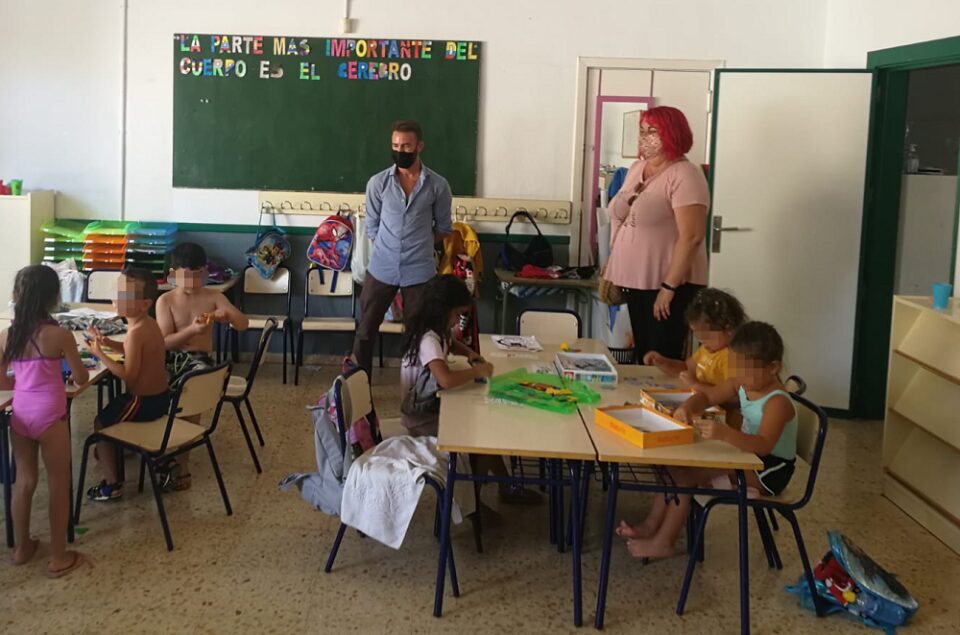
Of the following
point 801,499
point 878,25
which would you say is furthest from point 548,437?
point 878,25

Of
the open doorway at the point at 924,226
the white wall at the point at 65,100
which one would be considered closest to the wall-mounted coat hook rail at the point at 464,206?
the white wall at the point at 65,100

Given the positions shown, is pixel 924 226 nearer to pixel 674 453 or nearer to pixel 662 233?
pixel 662 233

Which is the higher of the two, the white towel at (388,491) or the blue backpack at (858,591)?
the white towel at (388,491)

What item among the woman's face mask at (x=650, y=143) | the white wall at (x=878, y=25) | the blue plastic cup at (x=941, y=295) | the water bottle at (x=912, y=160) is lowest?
the blue plastic cup at (x=941, y=295)

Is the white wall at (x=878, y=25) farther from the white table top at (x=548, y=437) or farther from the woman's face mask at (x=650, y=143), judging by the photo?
the white table top at (x=548, y=437)

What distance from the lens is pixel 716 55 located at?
610 cm

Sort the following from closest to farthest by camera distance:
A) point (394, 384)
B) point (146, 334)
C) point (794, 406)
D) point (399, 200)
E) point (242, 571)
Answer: point (794, 406) → point (242, 571) → point (146, 334) → point (399, 200) → point (394, 384)

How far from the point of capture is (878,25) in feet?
17.4

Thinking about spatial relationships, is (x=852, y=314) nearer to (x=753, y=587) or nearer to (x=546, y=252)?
(x=546, y=252)

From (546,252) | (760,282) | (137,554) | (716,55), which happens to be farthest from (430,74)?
(137,554)

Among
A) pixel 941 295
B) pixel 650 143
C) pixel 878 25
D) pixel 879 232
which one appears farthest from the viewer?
pixel 879 232

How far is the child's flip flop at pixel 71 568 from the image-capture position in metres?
3.08

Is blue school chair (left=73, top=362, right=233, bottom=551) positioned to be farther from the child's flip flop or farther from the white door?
the white door

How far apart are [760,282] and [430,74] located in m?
2.50
